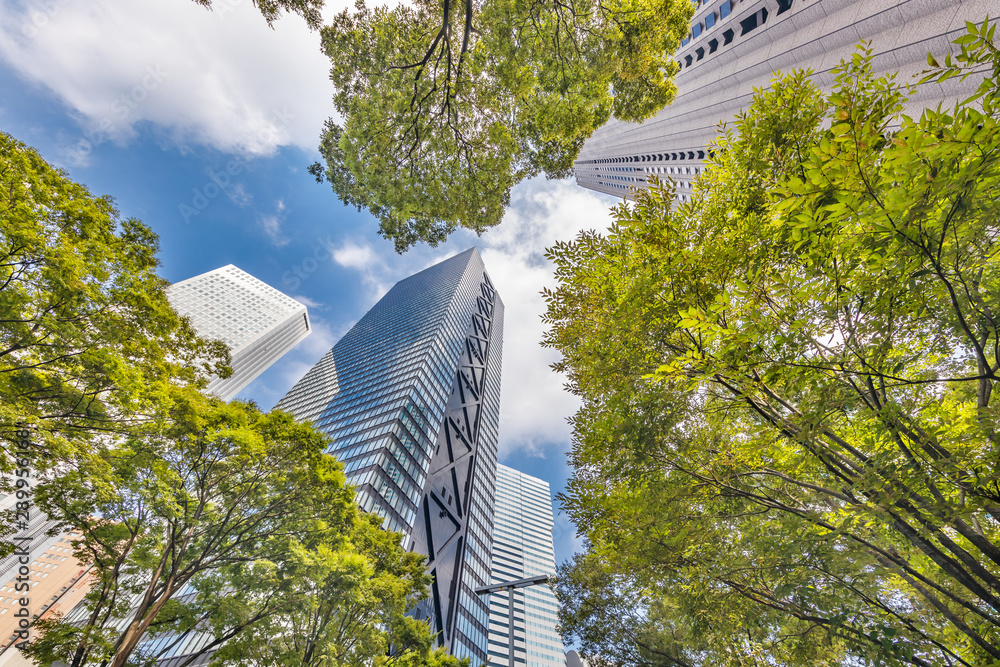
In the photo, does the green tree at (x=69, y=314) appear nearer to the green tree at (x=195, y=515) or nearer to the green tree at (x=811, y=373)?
the green tree at (x=195, y=515)

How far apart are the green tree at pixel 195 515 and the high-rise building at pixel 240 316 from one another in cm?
8632

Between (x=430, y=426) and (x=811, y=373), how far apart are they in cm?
4027

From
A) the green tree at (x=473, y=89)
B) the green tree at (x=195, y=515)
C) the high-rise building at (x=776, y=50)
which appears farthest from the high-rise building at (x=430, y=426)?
the high-rise building at (x=776, y=50)

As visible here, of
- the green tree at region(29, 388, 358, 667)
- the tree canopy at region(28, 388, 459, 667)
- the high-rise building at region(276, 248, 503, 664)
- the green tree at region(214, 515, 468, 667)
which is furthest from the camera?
the high-rise building at region(276, 248, 503, 664)

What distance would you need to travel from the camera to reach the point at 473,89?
9.02 metres

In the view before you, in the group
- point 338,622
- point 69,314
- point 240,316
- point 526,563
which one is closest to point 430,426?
point 338,622

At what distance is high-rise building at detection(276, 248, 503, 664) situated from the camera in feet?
106

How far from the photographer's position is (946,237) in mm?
3084

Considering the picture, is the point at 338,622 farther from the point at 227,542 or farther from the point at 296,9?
the point at 296,9

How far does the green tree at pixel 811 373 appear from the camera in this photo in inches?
121

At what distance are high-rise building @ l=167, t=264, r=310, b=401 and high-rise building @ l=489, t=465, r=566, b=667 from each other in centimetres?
7026

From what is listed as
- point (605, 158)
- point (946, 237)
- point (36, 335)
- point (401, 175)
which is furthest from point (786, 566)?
point (605, 158)

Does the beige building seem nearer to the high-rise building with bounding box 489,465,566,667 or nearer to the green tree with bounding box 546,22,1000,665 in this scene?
the high-rise building with bounding box 489,465,566,667

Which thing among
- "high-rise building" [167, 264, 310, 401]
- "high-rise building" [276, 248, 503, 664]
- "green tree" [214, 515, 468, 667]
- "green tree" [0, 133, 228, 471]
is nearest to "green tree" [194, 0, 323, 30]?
"green tree" [0, 133, 228, 471]
